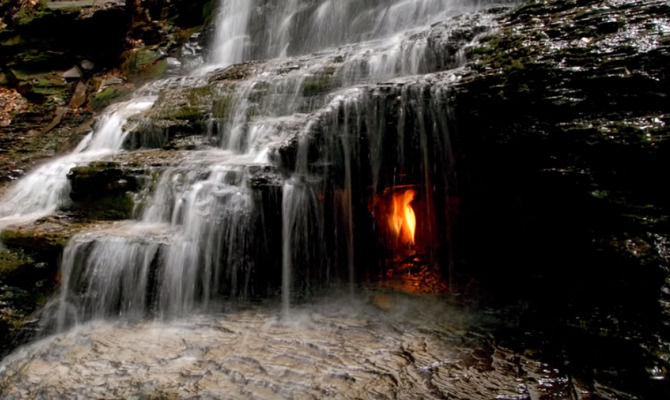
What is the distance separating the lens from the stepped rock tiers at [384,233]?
2.99m

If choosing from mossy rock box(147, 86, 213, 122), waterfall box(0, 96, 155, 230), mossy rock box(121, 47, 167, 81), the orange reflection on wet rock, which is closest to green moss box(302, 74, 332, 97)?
mossy rock box(147, 86, 213, 122)

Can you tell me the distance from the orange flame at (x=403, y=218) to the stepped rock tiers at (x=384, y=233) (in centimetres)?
3

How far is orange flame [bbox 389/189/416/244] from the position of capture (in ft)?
17.8

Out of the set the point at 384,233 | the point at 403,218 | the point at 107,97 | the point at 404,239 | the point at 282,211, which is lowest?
the point at 404,239

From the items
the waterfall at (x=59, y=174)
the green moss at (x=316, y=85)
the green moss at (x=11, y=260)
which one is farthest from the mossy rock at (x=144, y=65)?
the green moss at (x=11, y=260)

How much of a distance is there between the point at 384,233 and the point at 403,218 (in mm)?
368

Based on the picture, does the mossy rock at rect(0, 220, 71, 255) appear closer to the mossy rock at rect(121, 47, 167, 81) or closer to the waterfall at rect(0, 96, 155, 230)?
the waterfall at rect(0, 96, 155, 230)

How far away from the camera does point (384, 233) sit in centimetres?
560

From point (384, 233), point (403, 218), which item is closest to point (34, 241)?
point (384, 233)

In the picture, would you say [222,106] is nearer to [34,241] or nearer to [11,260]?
[34,241]

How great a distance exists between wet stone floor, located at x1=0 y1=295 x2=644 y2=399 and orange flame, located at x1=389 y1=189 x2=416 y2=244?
140 cm

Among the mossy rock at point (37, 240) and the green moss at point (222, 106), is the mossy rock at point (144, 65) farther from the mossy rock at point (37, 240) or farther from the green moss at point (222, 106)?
the mossy rock at point (37, 240)

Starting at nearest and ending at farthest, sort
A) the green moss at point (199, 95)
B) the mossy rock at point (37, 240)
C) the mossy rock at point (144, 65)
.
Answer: the mossy rock at point (37, 240)
the green moss at point (199, 95)
the mossy rock at point (144, 65)

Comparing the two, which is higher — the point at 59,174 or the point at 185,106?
the point at 185,106
